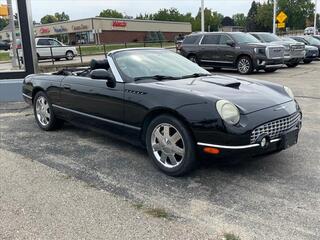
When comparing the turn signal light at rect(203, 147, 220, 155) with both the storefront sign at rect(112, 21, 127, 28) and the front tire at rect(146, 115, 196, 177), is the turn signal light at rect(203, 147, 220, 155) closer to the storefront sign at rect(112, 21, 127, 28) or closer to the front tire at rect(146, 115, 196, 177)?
the front tire at rect(146, 115, 196, 177)

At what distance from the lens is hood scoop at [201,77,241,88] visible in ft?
15.7

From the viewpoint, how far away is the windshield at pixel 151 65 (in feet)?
17.1

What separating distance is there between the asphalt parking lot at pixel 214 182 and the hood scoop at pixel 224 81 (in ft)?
3.02

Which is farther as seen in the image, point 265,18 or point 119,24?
point 265,18

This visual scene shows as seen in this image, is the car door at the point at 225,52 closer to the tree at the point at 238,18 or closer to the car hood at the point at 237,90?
the car hood at the point at 237,90

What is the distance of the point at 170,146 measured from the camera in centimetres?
447

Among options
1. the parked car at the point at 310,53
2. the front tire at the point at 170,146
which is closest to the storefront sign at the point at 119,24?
the parked car at the point at 310,53

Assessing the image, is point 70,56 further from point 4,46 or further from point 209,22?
point 209,22

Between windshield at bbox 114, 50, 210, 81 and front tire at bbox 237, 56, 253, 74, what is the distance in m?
10.4

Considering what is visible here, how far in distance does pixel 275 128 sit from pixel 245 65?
1207 centimetres

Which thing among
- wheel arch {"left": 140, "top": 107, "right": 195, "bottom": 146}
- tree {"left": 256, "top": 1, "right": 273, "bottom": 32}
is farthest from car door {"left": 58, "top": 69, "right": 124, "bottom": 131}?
tree {"left": 256, "top": 1, "right": 273, "bottom": 32}

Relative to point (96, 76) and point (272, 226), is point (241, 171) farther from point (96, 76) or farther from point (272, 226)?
point (96, 76)

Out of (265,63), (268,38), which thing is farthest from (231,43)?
(268,38)

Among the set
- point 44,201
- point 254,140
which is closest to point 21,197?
point 44,201
